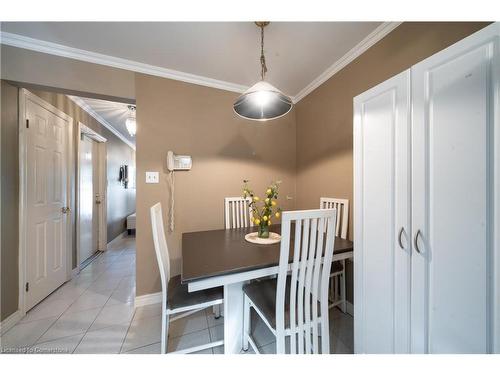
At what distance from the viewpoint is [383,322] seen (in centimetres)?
99

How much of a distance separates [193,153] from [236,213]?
884 millimetres

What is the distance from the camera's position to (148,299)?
192 cm

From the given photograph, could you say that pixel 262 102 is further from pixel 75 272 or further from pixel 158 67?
pixel 75 272

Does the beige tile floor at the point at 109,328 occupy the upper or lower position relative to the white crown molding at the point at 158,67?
lower

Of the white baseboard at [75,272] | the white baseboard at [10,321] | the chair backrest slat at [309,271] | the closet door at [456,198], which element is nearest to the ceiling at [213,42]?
the closet door at [456,198]

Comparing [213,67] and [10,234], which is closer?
[10,234]

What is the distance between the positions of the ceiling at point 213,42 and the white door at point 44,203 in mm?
874

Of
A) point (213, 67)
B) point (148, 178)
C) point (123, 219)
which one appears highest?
point (213, 67)

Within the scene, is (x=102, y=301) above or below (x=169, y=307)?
below

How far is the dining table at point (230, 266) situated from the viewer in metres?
0.97

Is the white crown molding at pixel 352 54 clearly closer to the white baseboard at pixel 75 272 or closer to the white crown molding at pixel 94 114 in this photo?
the white crown molding at pixel 94 114
